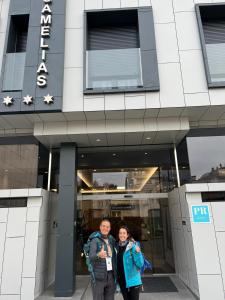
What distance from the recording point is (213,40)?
7598mm

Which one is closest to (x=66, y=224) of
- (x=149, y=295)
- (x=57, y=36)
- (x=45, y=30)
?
(x=149, y=295)

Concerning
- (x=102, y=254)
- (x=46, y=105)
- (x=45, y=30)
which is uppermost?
(x=45, y=30)

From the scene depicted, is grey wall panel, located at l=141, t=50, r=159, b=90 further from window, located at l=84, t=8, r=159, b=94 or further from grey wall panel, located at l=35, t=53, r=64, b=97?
grey wall panel, located at l=35, t=53, r=64, b=97

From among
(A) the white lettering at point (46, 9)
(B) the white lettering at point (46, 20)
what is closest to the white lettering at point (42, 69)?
(B) the white lettering at point (46, 20)

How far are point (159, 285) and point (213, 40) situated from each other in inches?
305

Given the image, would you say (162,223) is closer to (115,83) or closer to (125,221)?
(125,221)

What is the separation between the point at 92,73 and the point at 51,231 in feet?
16.5

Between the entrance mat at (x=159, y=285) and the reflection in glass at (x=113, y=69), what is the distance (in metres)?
5.72

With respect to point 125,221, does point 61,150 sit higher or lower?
higher

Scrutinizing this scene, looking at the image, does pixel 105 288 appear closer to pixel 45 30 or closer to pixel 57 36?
pixel 57 36

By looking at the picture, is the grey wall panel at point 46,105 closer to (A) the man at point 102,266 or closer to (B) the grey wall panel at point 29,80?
(B) the grey wall panel at point 29,80

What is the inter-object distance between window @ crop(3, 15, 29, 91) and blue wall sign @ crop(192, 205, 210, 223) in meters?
5.87

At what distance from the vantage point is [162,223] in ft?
27.5

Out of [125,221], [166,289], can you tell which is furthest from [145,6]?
[166,289]
